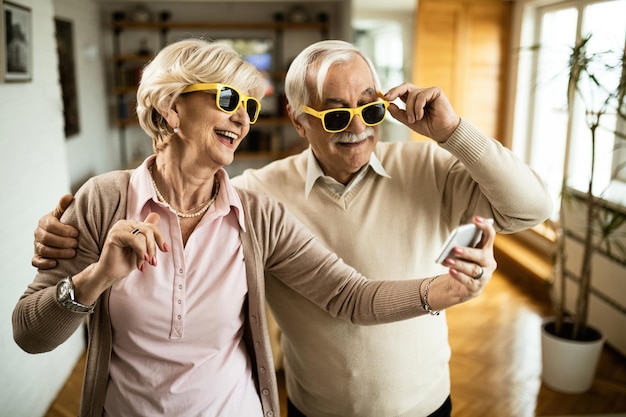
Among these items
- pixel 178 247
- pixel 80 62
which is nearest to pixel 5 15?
pixel 178 247

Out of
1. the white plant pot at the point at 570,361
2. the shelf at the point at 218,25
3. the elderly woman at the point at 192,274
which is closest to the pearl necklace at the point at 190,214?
the elderly woman at the point at 192,274

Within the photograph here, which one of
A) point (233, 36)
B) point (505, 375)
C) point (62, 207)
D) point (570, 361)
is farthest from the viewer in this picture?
point (233, 36)

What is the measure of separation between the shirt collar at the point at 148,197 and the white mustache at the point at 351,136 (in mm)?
320

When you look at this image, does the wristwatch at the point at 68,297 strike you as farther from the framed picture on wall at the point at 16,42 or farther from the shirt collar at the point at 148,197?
the framed picture on wall at the point at 16,42

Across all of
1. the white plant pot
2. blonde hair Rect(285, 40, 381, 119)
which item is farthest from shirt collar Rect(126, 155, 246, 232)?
the white plant pot

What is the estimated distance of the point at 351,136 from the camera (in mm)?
1549

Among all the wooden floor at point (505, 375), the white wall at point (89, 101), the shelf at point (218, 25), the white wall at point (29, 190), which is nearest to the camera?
the white wall at point (29, 190)

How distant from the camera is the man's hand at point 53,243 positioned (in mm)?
1214

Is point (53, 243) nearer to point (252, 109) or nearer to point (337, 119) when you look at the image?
point (252, 109)

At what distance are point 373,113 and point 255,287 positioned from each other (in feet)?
1.83

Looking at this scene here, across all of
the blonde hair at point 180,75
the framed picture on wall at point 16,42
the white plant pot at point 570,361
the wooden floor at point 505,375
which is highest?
the framed picture on wall at point 16,42

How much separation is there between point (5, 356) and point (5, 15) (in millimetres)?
1549

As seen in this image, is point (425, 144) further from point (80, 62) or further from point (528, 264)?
point (80, 62)

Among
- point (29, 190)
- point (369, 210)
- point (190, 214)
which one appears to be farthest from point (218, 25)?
point (190, 214)
